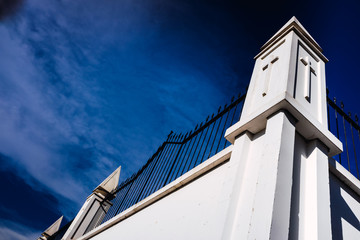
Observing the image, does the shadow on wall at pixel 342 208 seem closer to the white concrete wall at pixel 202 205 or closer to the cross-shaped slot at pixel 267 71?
the white concrete wall at pixel 202 205

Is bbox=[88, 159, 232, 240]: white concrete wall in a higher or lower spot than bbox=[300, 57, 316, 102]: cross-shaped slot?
lower

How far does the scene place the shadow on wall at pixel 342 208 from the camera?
181cm

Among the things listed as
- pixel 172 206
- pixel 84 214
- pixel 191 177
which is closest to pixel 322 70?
pixel 191 177

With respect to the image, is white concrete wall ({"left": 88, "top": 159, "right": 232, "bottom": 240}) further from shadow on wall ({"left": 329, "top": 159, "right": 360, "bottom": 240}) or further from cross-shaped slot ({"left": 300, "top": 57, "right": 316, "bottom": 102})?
cross-shaped slot ({"left": 300, "top": 57, "right": 316, "bottom": 102})

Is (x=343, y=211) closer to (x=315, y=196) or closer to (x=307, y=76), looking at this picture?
(x=315, y=196)

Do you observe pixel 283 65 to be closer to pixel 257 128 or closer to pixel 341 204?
pixel 257 128

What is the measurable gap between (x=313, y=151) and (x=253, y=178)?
0.62 metres

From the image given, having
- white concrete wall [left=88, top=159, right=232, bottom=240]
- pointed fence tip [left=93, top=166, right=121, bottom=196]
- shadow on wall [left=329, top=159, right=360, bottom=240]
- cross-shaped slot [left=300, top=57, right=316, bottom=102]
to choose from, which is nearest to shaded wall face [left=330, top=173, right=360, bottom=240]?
shadow on wall [left=329, top=159, right=360, bottom=240]

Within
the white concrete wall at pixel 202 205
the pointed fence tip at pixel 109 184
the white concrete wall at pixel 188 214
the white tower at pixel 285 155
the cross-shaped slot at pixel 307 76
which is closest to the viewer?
the white tower at pixel 285 155

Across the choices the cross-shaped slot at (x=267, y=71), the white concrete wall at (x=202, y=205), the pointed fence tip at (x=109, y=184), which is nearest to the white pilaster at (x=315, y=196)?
the white concrete wall at (x=202, y=205)

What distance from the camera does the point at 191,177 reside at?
→ 259cm

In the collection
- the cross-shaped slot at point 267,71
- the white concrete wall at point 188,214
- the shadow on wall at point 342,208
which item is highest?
the cross-shaped slot at point 267,71

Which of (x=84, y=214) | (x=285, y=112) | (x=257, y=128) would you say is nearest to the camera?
(x=285, y=112)

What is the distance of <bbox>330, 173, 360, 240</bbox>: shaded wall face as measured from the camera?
Result: 1.82m
